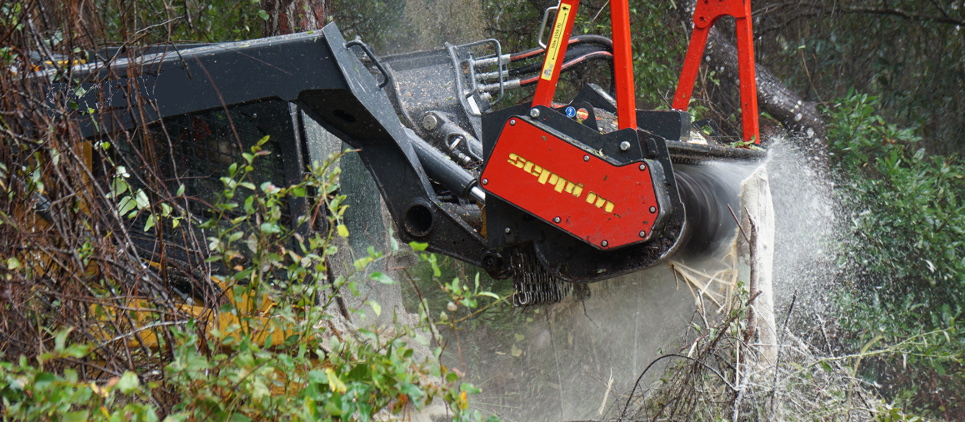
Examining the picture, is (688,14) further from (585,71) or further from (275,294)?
(275,294)

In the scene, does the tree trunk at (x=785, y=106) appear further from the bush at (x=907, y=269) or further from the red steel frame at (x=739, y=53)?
the red steel frame at (x=739, y=53)

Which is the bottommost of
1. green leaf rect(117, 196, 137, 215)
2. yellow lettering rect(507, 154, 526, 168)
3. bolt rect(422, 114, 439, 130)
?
bolt rect(422, 114, 439, 130)

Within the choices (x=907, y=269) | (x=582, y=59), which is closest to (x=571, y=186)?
(x=582, y=59)

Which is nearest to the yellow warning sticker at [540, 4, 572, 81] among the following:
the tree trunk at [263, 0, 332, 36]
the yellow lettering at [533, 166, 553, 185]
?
the yellow lettering at [533, 166, 553, 185]

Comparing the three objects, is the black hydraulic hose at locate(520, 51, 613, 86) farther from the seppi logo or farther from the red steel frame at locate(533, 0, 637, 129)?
the seppi logo

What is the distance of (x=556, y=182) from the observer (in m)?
3.00

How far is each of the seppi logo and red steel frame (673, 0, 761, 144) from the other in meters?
1.13

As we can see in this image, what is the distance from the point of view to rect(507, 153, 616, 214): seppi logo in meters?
2.93

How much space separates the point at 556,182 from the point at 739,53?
1.31 metres

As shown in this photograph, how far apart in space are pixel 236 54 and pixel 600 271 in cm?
142

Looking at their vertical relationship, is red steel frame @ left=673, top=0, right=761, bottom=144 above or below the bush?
above

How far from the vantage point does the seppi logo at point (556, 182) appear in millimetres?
2926

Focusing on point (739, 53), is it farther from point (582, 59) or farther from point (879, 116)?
point (879, 116)

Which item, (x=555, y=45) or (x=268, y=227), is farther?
(x=555, y=45)
